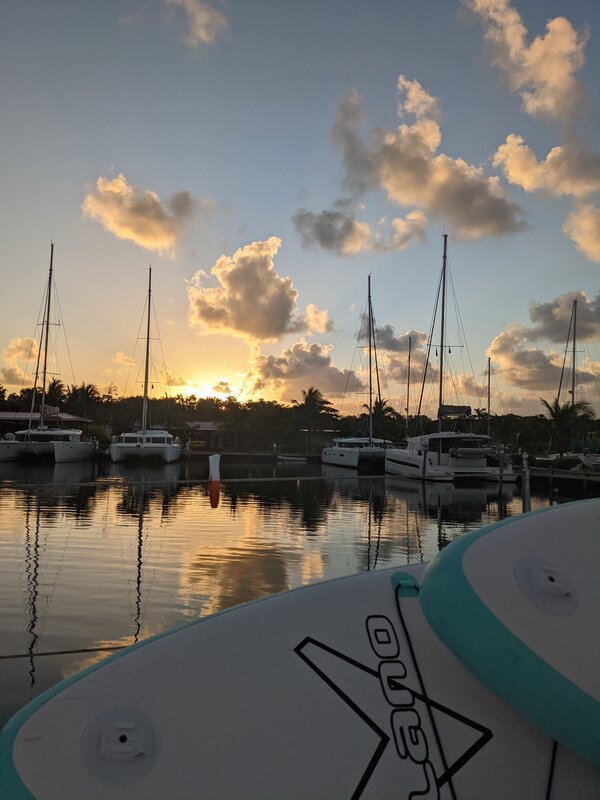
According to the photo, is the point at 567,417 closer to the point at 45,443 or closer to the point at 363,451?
the point at 363,451

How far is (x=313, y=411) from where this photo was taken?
77.3m

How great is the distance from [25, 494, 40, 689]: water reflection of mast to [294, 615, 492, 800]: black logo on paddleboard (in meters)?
3.29

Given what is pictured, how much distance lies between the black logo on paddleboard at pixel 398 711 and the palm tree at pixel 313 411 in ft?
237

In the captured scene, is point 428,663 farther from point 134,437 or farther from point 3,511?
point 134,437

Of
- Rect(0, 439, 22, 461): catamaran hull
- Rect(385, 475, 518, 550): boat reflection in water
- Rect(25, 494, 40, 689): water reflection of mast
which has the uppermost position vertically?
Rect(0, 439, 22, 461): catamaran hull

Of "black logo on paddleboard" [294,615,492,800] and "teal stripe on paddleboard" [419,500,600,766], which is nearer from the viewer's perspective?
"teal stripe on paddleboard" [419,500,600,766]

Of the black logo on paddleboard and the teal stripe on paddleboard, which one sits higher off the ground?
the teal stripe on paddleboard

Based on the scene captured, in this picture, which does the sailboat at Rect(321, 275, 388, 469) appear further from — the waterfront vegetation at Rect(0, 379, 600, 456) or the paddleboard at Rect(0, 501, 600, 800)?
the paddleboard at Rect(0, 501, 600, 800)

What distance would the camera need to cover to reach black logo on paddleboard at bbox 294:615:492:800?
9.62 feet

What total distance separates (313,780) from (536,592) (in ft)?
4.61

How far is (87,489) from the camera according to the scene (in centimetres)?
2547

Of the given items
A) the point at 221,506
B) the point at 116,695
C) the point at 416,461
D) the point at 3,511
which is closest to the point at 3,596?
the point at 116,695

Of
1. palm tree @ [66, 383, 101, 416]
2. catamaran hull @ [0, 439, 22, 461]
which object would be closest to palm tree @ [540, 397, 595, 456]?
catamaran hull @ [0, 439, 22, 461]

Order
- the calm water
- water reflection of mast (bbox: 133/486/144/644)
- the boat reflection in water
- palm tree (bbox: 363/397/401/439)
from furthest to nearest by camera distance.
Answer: palm tree (bbox: 363/397/401/439) < the boat reflection in water < water reflection of mast (bbox: 133/486/144/644) < the calm water
